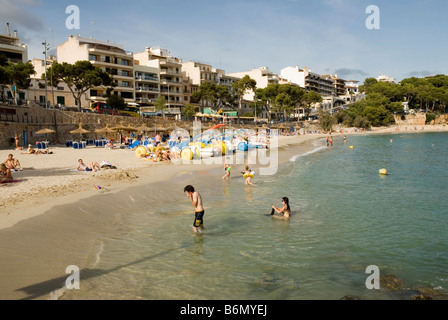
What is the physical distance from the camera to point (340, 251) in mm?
8625

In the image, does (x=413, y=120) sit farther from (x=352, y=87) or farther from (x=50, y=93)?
(x=50, y=93)

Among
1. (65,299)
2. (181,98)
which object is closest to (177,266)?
(65,299)

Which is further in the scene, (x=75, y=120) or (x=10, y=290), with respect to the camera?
(x=75, y=120)

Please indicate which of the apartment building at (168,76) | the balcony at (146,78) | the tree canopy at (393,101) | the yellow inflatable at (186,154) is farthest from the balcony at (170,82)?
the tree canopy at (393,101)

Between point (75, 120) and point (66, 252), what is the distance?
33.9 metres

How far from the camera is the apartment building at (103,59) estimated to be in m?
53.3

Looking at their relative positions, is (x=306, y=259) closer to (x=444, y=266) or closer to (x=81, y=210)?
(x=444, y=266)

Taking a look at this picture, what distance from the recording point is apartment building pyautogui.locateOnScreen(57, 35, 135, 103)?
53281mm

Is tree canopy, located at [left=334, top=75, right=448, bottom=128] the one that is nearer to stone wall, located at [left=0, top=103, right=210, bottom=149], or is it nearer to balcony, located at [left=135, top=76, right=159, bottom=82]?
balcony, located at [left=135, top=76, right=159, bottom=82]

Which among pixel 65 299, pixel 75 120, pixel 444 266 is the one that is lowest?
pixel 444 266

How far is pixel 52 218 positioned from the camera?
9.52 m

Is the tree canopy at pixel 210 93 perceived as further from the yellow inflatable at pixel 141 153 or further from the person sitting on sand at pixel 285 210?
the person sitting on sand at pixel 285 210

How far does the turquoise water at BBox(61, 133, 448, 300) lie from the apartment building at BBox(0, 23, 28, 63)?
40.9 metres
